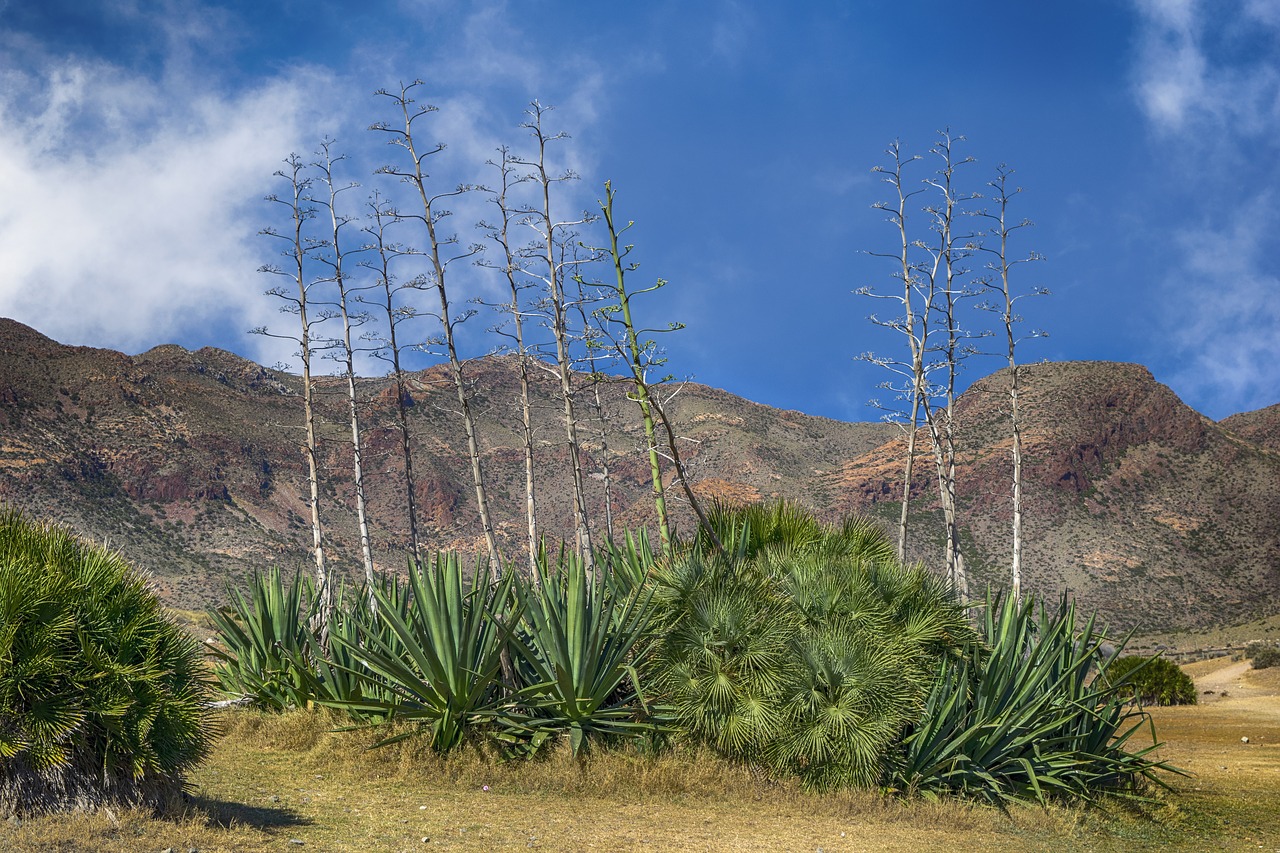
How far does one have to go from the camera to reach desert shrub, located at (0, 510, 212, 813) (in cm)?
633

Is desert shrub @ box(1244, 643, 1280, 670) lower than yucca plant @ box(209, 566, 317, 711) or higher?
lower

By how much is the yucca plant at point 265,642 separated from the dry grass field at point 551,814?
999 millimetres

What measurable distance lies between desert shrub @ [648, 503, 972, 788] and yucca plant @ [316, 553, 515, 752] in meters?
1.74

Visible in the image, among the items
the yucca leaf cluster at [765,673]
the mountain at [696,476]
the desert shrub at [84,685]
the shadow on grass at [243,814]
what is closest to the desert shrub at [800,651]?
the yucca leaf cluster at [765,673]

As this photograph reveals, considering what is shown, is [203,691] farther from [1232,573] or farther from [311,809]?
[1232,573]

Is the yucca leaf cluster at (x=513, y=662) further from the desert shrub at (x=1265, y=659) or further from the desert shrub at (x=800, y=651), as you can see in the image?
the desert shrub at (x=1265, y=659)

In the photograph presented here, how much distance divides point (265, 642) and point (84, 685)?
24.7ft

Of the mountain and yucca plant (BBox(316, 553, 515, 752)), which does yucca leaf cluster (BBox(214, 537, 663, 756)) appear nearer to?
yucca plant (BBox(316, 553, 515, 752))

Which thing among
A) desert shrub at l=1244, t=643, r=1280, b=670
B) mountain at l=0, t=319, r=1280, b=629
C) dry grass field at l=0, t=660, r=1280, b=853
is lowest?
desert shrub at l=1244, t=643, r=1280, b=670

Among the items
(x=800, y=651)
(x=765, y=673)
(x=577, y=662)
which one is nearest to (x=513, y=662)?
(x=577, y=662)

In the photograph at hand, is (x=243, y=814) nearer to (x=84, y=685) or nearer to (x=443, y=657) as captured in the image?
(x=84, y=685)

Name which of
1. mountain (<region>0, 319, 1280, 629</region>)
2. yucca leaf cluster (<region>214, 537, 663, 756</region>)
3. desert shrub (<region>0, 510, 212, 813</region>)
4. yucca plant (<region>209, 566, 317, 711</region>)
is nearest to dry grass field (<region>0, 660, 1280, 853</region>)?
desert shrub (<region>0, 510, 212, 813</region>)

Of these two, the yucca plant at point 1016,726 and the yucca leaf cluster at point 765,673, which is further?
the yucca plant at point 1016,726

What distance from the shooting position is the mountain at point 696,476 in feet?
214
